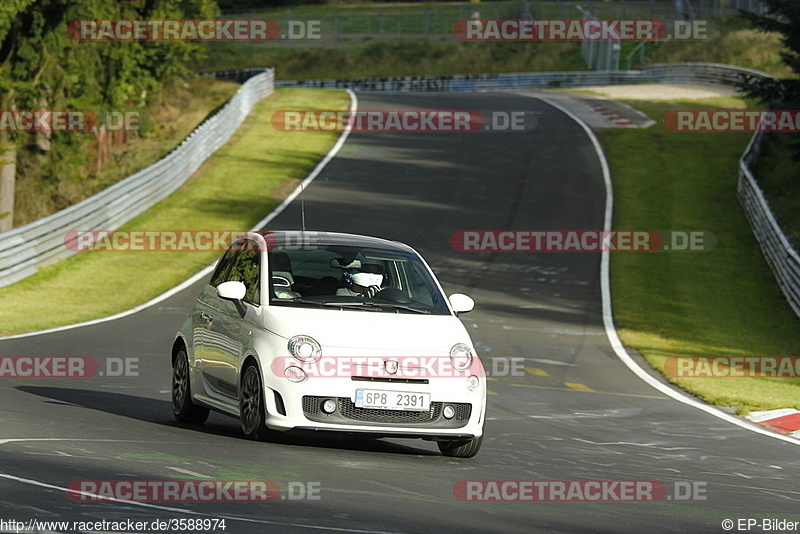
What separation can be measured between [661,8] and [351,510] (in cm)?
8183

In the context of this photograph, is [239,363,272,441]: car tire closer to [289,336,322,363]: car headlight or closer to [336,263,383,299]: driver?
[289,336,322,363]: car headlight

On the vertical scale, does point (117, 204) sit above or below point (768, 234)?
above

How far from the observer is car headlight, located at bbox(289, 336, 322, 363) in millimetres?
9602

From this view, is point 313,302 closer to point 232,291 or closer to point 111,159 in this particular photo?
point 232,291

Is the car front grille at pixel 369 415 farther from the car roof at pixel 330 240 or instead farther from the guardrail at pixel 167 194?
the guardrail at pixel 167 194

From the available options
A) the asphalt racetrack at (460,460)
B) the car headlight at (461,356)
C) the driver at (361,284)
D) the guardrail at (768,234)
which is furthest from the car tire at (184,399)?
the guardrail at (768,234)

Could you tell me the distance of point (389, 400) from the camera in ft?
31.6

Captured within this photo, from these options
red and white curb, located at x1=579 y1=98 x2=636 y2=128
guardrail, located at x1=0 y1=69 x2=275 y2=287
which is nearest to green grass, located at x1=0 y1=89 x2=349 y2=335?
guardrail, located at x1=0 y1=69 x2=275 y2=287

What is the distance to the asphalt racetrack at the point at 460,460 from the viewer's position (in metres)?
7.53

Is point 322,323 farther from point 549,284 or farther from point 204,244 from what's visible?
point 204,244

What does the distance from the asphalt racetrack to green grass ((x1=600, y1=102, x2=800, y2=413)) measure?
2.96ft

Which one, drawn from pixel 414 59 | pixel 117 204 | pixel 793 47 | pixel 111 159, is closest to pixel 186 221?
pixel 117 204

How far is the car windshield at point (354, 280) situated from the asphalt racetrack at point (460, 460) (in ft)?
2.42

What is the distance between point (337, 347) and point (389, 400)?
53 centimetres
